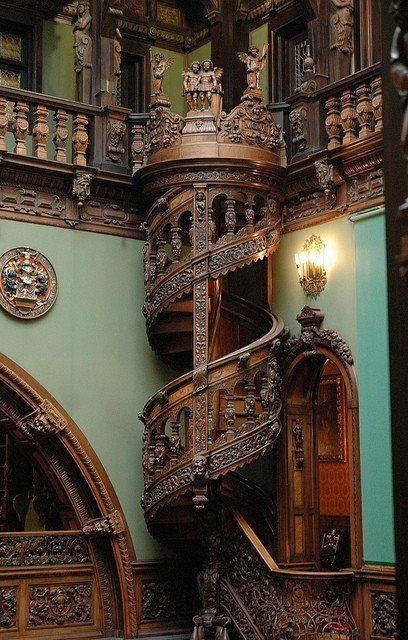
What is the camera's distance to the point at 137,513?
9.88m

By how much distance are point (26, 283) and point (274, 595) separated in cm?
329

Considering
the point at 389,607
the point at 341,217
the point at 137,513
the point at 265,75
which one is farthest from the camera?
the point at 265,75

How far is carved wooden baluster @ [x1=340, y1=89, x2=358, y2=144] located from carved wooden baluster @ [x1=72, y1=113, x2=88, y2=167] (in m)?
2.26

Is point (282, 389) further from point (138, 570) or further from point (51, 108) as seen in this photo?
point (51, 108)

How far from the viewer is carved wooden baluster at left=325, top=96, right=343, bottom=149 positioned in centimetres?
929

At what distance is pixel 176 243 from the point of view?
9.45 m

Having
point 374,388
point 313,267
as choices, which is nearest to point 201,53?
point 313,267

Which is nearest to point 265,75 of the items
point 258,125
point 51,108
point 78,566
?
point 258,125

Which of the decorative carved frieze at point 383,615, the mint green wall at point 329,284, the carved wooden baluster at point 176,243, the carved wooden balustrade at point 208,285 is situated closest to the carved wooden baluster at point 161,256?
the carved wooden balustrade at point 208,285

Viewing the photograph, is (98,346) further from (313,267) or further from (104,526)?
(313,267)

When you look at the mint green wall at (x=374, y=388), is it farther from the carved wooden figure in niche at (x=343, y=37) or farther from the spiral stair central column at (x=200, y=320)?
the carved wooden figure in niche at (x=343, y=37)

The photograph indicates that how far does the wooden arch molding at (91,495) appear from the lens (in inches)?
374

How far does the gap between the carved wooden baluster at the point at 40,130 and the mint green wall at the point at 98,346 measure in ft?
2.12

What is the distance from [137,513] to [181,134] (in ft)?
10.8
